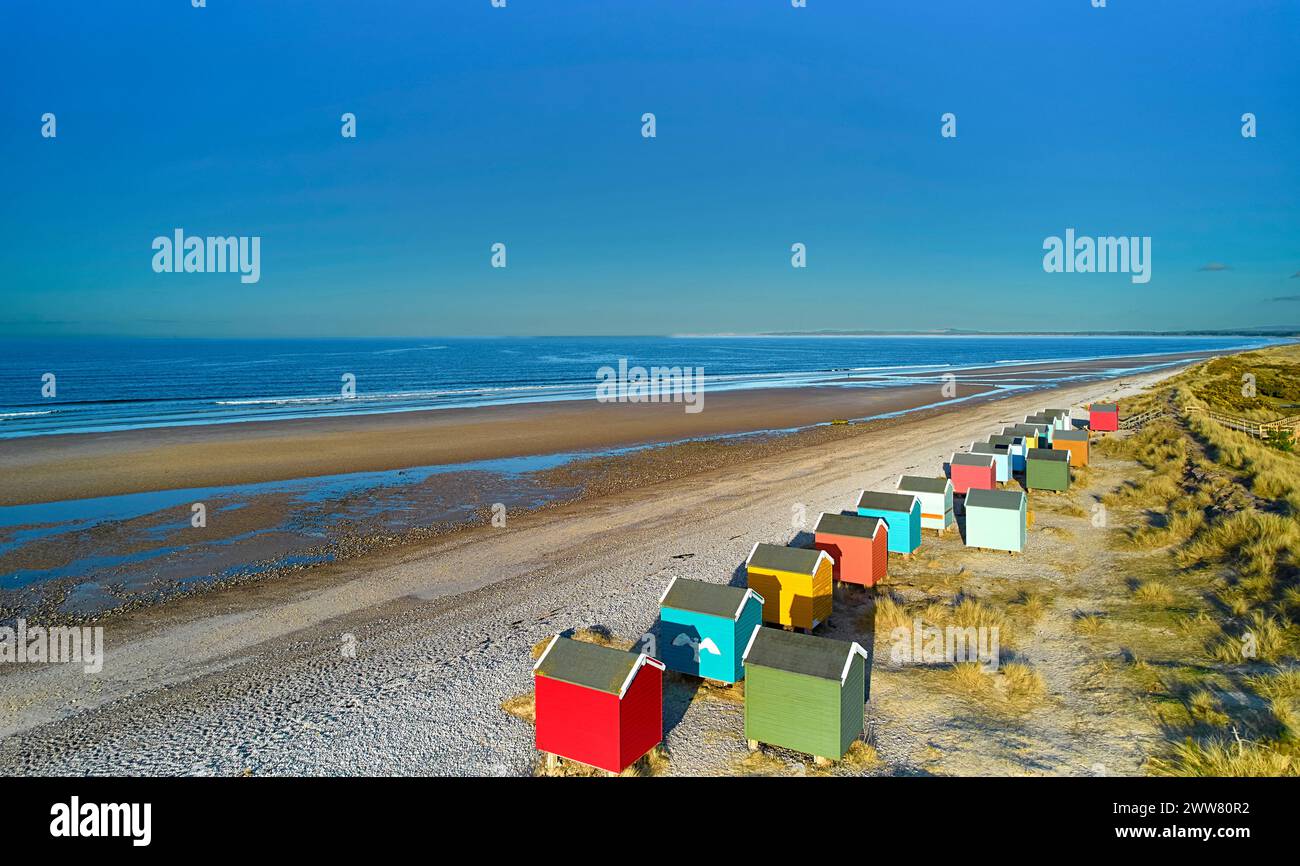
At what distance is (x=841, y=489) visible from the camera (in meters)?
26.8

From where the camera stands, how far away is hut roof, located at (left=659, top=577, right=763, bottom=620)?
37.3ft

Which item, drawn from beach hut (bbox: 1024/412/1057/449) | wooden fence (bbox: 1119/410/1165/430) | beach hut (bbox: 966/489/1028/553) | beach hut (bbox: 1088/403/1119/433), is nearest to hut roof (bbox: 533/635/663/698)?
beach hut (bbox: 966/489/1028/553)

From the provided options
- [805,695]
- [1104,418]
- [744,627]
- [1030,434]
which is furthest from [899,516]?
[1104,418]

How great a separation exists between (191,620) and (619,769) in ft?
37.4

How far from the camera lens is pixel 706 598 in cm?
1173

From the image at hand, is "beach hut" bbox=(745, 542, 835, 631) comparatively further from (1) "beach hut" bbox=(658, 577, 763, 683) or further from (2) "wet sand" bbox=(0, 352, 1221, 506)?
(2) "wet sand" bbox=(0, 352, 1221, 506)

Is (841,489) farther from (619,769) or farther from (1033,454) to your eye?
(619,769)

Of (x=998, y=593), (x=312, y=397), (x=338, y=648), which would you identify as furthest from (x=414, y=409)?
(x=998, y=593)

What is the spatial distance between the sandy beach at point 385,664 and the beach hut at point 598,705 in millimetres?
708

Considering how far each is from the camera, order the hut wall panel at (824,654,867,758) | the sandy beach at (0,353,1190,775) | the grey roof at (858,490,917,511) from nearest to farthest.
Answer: the hut wall panel at (824,654,867,758)
the sandy beach at (0,353,1190,775)
the grey roof at (858,490,917,511)

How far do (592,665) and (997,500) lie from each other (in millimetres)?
13778

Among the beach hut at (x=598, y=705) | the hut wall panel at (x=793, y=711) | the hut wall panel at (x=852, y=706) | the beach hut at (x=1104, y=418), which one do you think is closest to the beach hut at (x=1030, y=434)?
the beach hut at (x=1104, y=418)

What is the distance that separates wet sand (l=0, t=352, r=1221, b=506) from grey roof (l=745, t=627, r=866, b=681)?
87.9 ft
